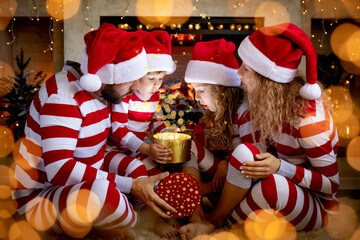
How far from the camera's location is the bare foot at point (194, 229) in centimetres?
123

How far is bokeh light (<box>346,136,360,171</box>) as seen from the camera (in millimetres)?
2261

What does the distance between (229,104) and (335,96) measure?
1957mm

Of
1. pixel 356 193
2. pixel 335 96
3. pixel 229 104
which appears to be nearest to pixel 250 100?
pixel 229 104

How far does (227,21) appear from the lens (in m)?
2.73

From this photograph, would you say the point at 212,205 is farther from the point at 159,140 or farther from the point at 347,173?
the point at 347,173

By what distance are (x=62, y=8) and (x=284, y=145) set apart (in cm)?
226

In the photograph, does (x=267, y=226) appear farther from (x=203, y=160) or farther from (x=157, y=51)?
(x=157, y=51)

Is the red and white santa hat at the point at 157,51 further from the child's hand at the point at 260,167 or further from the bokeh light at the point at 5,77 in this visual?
the bokeh light at the point at 5,77

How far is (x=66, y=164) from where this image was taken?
115cm

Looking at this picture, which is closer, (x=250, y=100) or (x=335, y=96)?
(x=250, y=100)

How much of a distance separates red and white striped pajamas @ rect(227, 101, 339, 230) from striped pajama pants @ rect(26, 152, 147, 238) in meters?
0.44

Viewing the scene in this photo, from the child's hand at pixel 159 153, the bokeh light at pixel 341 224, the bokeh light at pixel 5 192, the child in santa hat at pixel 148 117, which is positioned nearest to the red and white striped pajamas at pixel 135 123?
the child in santa hat at pixel 148 117

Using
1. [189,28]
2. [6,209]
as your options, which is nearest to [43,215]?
[6,209]

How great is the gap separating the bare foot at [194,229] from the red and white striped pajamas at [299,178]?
0.37 feet
